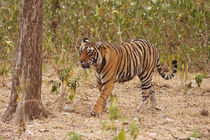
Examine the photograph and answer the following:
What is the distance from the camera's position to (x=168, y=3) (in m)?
9.39

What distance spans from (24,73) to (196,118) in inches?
103

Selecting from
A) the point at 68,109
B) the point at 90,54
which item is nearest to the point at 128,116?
the point at 68,109

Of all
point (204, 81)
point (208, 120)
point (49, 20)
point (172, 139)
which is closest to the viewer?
point (172, 139)

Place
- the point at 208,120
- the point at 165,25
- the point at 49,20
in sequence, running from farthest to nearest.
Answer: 1. the point at 49,20
2. the point at 165,25
3. the point at 208,120

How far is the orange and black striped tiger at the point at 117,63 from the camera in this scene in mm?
6172

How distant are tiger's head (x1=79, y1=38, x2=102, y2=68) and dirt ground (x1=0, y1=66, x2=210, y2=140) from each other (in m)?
0.69

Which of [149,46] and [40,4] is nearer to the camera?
[40,4]

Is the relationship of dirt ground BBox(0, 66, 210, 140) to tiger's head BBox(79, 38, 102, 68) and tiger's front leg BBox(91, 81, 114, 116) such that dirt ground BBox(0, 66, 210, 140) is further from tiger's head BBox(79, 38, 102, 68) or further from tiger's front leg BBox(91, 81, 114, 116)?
tiger's head BBox(79, 38, 102, 68)

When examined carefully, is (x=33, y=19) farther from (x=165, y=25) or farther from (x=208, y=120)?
(x=165, y=25)

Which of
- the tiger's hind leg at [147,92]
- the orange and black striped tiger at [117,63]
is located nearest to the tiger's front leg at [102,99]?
the orange and black striped tiger at [117,63]

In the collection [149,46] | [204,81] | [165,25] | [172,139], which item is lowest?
[172,139]

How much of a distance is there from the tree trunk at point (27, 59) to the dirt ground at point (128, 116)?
240mm

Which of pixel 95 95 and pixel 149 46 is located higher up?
pixel 149 46

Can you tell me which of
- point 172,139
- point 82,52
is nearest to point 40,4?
point 82,52
